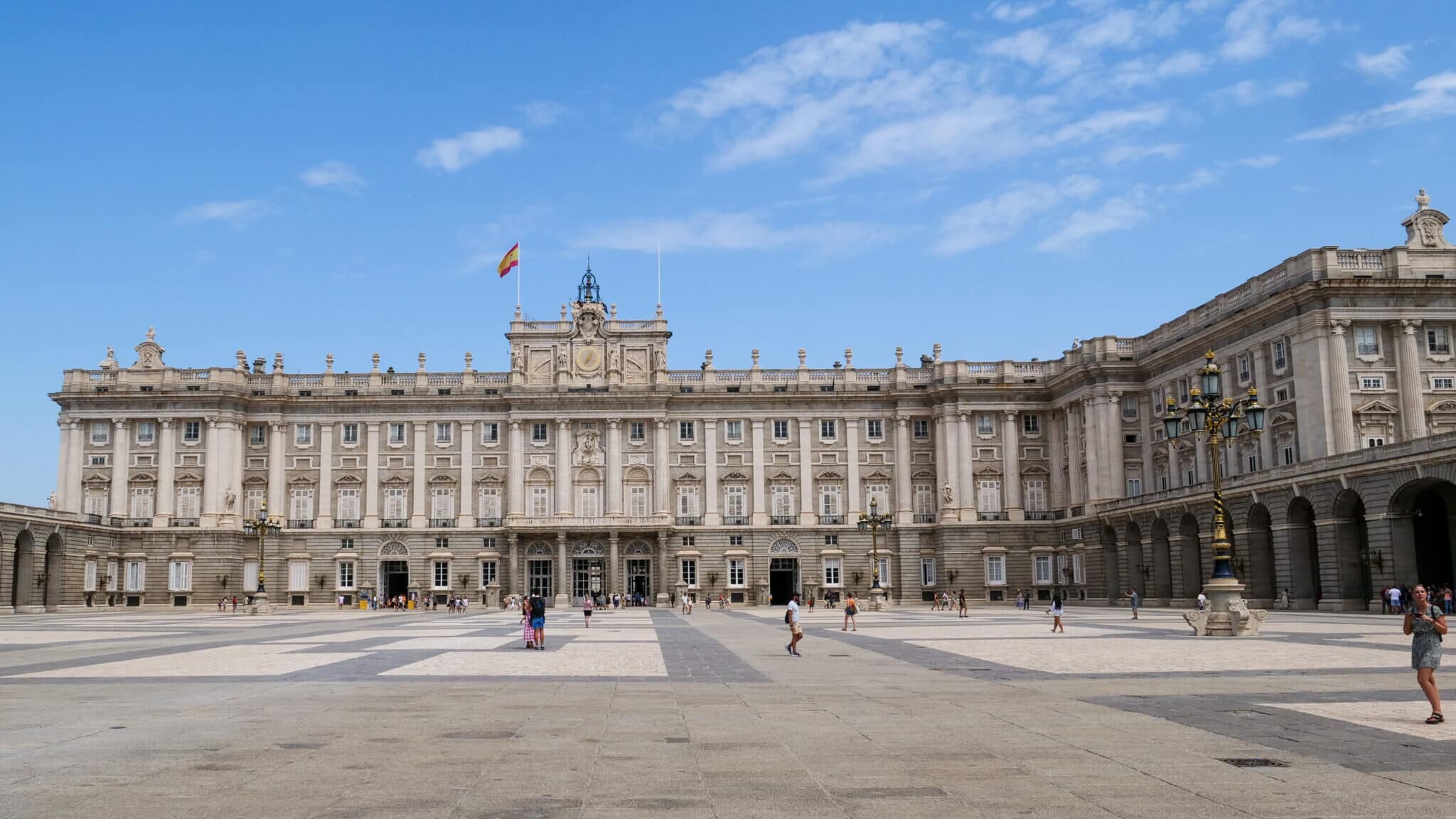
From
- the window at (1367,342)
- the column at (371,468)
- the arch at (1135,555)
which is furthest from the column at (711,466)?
the window at (1367,342)

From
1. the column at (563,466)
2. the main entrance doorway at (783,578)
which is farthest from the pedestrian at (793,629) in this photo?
the column at (563,466)

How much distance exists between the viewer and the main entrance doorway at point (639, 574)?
84.2 m

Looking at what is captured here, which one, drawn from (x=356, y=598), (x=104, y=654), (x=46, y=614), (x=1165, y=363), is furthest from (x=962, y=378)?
(x=104, y=654)

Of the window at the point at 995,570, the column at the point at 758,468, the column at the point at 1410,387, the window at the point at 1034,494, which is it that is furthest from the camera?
the column at the point at 758,468

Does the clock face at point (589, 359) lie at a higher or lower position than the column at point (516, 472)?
higher

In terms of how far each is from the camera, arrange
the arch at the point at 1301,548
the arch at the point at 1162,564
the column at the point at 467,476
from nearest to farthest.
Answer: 1. the arch at the point at 1301,548
2. the arch at the point at 1162,564
3. the column at the point at 467,476

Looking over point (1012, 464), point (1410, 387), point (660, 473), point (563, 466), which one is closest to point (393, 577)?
point (563, 466)

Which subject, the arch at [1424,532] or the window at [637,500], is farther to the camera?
the window at [637,500]

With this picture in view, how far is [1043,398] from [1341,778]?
75.5 metres

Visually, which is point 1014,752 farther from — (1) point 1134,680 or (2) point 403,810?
(1) point 1134,680

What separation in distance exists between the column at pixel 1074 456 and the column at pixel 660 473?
Result: 27357 mm

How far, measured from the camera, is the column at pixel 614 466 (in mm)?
84812

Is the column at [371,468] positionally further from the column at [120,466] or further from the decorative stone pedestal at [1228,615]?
the decorative stone pedestal at [1228,615]

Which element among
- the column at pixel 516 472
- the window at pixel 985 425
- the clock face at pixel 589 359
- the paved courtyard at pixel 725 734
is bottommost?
the paved courtyard at pixel 725 734
